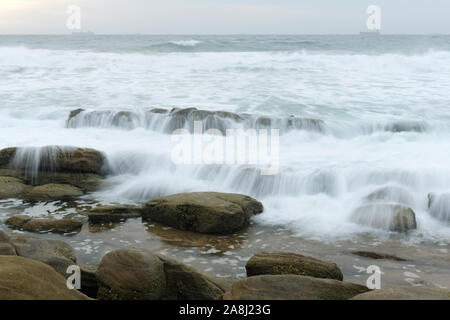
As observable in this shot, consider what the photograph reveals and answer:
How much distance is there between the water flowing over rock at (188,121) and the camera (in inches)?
396

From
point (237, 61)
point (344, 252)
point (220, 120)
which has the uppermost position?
point (237, 61)

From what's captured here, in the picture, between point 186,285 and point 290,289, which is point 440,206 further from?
point 186,285

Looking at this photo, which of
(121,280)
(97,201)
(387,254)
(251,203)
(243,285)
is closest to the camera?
(243,285)

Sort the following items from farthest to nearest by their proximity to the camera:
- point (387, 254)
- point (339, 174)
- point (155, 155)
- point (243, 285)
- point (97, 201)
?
point (155, 155), point (339, 174), point (97, 201), point (387, 254), point (243, 285)

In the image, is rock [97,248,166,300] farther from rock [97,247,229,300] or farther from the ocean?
the ocean

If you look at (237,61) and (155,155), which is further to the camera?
(237,61)

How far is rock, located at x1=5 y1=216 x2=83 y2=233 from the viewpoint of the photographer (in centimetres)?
550

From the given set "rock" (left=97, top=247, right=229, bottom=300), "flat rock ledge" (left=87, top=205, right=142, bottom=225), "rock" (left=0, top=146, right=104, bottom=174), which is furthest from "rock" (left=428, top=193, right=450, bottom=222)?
"rock" (left=0, top=146, right=104, bottom=174)

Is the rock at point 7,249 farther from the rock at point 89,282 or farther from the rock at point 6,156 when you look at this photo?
the rock at point 6,156

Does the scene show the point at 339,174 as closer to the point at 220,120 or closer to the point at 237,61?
the point at 220,120
